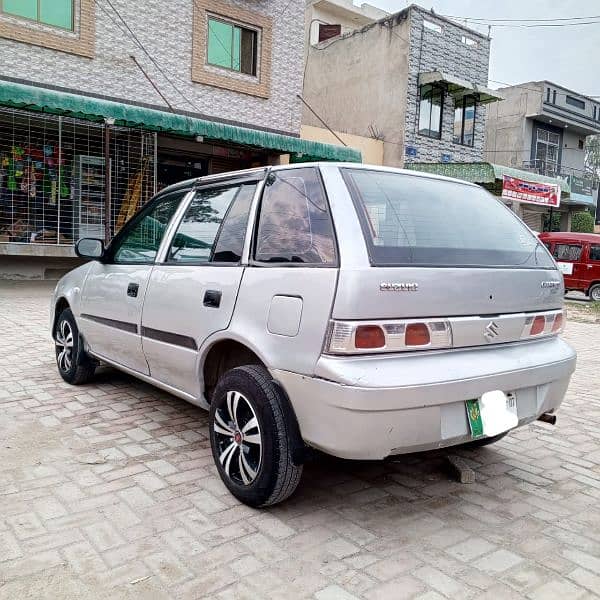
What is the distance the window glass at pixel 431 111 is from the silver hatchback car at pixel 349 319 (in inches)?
688

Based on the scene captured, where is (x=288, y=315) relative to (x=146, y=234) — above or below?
below

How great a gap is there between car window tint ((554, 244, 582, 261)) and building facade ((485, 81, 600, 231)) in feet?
28.8

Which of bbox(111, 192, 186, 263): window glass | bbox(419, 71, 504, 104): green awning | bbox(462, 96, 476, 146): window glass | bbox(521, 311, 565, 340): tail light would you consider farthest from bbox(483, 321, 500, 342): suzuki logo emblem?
bbox(462, 96, 476, 146): window glass

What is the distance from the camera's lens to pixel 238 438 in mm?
2906

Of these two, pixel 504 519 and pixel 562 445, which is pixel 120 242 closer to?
pixel 504 519

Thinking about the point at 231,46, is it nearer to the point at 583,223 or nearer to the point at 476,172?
the point at 476,172

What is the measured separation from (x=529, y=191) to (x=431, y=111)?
14.3ft

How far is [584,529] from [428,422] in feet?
3.43

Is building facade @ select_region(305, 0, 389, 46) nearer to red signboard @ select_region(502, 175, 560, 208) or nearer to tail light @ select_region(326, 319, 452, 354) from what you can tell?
red signboard @ select_region(502, 175, 560, 208)

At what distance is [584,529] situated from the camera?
2785mm

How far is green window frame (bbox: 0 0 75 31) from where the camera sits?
11195mm

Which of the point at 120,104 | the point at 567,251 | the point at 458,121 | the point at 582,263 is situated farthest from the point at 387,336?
the point at 458,121

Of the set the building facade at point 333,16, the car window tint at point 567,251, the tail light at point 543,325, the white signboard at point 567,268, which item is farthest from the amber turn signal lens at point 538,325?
the building facade at point 333,16

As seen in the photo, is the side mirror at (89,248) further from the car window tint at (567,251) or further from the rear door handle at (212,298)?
the car window tint at (567,251)
